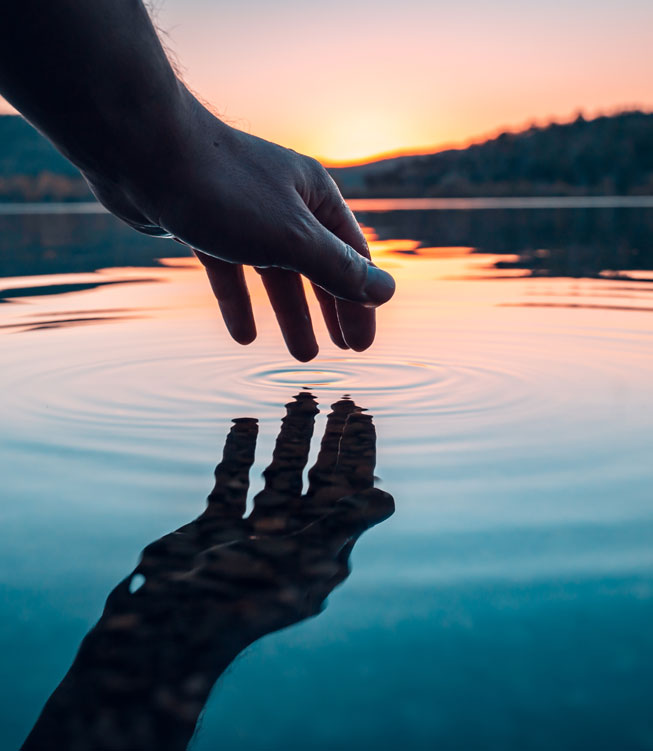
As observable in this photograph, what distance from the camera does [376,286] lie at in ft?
6.24

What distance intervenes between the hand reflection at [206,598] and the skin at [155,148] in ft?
1.70

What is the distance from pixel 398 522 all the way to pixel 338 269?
2.00ft

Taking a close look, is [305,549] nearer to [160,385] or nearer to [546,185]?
[160,385]

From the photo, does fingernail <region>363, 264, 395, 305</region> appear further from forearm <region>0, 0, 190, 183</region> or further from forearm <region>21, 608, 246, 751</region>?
forearm <region>21, 608, 246, 751</region>

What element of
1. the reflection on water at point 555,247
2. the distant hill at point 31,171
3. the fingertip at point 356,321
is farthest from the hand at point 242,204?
the distant hill at point 31,171

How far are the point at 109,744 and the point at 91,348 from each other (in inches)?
104

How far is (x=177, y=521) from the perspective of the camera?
5.08ft

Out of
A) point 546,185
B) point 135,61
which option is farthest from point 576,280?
point 546,185

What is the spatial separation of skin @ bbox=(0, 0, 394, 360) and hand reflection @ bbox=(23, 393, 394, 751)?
0.52 metres

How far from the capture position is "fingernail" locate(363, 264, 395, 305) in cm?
188

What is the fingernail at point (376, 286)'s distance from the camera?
188 cm

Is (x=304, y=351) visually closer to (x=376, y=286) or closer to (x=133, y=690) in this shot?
(x=376, y=286)

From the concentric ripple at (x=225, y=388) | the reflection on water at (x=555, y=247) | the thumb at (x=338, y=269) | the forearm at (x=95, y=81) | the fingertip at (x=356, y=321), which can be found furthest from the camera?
the reflection on water at (x=555, y=247)

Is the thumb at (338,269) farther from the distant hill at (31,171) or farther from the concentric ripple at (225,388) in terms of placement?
the distant hill at (31,171)
